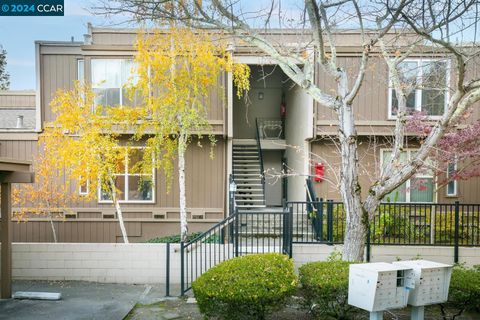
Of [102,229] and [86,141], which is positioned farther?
[102,229]

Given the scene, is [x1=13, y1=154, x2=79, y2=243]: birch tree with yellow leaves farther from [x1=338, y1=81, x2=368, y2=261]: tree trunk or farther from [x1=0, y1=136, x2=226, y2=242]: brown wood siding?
[x1=338, y1=81, x2=368, y2=261]: tree trunk

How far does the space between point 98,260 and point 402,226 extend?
711 cm

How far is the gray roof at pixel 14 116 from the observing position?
52.9ft

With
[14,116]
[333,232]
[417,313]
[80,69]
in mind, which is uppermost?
[80,69]

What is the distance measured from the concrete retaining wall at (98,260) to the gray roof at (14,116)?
22.6ft

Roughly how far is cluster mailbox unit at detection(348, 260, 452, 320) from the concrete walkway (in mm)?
4118

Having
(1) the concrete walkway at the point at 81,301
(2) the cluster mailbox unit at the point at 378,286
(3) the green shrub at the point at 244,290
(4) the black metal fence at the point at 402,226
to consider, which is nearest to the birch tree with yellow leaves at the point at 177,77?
(1) the concrete walkway at the point at 81,301

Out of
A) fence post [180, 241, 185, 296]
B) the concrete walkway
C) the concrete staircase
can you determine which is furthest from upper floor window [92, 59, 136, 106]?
fence post [180, 241, 185, 296]

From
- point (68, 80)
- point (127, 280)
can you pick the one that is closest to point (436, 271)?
point (127, 280)

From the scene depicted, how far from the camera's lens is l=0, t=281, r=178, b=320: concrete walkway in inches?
299

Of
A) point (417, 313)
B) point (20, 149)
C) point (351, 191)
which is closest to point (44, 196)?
point (20, 149)

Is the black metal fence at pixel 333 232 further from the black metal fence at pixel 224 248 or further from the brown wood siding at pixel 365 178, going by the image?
the brown wood siding at pixel 365 178

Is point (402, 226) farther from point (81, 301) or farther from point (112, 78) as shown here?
point (112, 78)

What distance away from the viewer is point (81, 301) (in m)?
8.39
